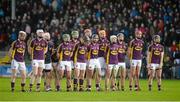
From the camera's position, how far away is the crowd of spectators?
38344 mm

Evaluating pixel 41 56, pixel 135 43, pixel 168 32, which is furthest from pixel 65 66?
pixel 168 32

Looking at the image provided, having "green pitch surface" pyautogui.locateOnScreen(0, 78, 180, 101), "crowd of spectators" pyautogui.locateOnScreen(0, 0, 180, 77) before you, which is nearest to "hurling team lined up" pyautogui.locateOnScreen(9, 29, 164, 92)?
"green pitch surface" pyautogui.locateOnScreen(0, 78, 180, 101)

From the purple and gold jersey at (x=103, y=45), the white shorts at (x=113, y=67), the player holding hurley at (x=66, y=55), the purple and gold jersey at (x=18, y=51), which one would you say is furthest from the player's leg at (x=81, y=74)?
the purple and gold jersey at (x=18, y=51)

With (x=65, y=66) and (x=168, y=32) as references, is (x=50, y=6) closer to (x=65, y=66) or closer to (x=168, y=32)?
(x=168, y=32)

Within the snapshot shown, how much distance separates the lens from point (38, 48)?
89.9 feet

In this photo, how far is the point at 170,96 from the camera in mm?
25609

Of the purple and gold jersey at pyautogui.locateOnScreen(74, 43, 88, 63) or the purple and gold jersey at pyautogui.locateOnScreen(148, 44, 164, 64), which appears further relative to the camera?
the purple and gold jersey at pyautogui.locateOnScreen(148, 44, 164, 64)

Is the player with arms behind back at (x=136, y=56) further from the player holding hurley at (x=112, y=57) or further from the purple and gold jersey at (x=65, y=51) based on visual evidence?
the purple and gold jersey at (x=65, y=51)

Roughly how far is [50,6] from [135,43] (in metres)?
14.9

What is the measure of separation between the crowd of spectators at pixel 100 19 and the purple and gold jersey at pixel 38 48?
401 inches

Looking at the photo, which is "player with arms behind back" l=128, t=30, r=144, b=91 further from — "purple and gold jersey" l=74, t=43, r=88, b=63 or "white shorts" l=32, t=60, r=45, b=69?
"white shorts" l=32, t=60, r=45, b=69

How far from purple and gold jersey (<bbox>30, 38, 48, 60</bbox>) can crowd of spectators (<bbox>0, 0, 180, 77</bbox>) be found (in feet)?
33.4

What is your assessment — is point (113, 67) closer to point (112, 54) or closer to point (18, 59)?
point (112, 54)

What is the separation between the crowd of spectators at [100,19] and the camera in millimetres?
38344
